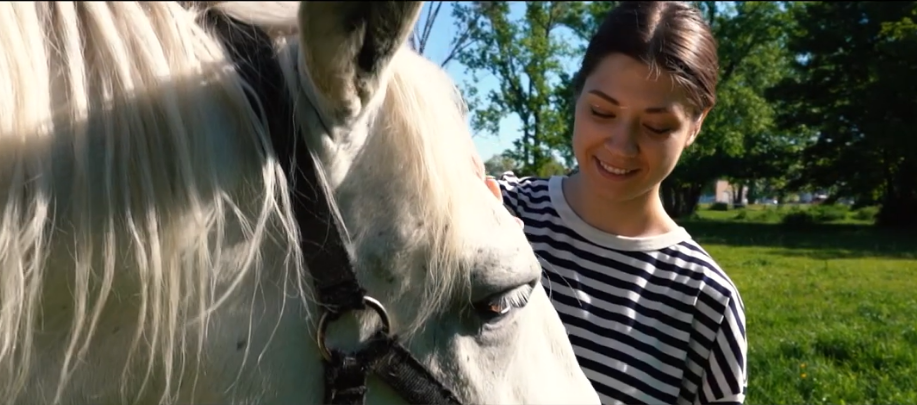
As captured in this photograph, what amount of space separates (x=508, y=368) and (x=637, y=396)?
2.42 ft

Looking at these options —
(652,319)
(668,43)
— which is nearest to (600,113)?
(668,43)

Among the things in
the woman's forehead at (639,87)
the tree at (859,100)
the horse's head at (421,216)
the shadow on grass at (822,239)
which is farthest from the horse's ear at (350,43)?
the tree at (859,100)

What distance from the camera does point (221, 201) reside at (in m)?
0.99

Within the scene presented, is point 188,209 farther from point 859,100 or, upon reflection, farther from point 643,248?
point 859,100

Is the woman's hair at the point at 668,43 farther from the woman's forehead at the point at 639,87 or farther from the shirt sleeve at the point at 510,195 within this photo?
the shirt sleeve at the point at 510,195

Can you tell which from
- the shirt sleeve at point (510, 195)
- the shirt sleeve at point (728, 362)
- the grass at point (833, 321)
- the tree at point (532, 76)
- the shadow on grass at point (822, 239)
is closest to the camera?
the shirt sleeve at point (728, 362)

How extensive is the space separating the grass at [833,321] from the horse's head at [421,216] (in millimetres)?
3730

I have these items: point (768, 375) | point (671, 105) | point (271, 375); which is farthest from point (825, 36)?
point (271, 375)

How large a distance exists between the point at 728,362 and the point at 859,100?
16361mm

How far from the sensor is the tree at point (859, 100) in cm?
1225

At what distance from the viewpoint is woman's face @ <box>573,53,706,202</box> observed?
5.86 ft

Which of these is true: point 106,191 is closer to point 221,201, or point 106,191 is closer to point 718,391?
point 221,201

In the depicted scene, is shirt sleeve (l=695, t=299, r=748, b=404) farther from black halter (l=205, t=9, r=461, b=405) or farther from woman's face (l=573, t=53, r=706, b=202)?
black halter (l=205, t=9, r=461, b=405)

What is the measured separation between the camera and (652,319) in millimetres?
1820
